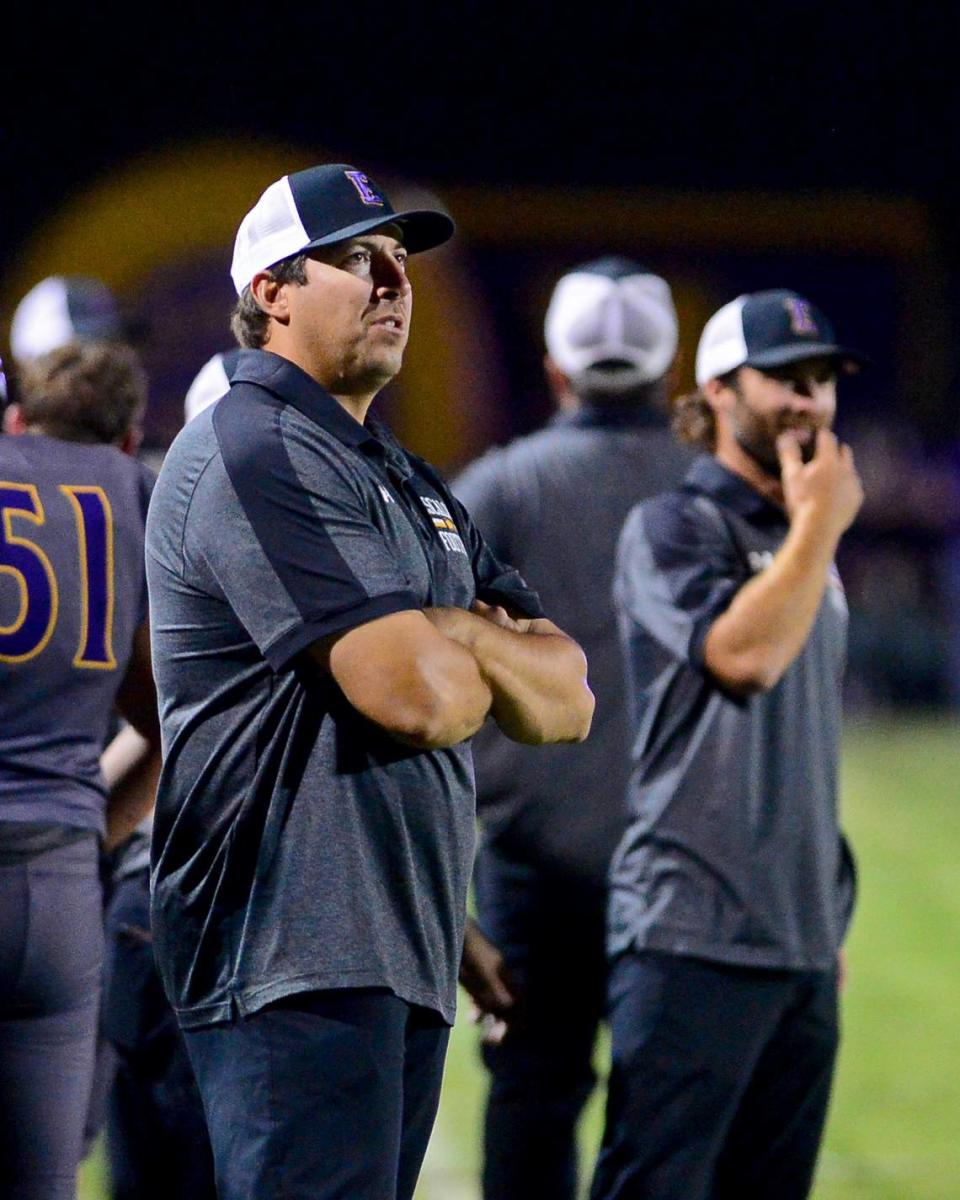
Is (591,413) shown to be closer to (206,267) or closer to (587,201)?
(206,267)

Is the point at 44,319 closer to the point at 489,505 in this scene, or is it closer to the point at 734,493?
the point at 489,505

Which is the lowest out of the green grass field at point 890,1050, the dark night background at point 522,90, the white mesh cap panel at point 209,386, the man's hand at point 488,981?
the green grass field at point 890,1050

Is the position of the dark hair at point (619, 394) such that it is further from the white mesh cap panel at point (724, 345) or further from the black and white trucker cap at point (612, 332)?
the white mesh cap panel at point (724, 345)

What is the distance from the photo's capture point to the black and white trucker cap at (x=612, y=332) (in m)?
4.00

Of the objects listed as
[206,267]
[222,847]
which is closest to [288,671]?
[222,847]

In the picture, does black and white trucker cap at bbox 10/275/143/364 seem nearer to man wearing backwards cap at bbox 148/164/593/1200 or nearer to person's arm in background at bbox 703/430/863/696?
person's arm in background at bbox 703/430/863/696

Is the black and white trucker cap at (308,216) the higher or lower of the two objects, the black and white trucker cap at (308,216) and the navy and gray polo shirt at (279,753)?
the higher

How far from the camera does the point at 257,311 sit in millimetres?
2590

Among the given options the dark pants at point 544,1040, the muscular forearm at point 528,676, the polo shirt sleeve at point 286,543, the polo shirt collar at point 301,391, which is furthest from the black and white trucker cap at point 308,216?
the dark pants at point 544,1040

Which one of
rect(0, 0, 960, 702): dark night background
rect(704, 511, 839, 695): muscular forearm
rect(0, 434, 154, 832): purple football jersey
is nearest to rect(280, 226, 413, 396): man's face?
rect(0, 434, 154, 832): purple football jersey

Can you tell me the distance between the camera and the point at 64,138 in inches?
677

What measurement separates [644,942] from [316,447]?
1307 mm

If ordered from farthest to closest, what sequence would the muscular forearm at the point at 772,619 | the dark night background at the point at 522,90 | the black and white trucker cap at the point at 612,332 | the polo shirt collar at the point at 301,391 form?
the dark night background at the point at 522,90
the black and white trucker cap at the point at 612,332
the muscular forearm at the point at 772,619
the polo shirt collar at the point at 301,391

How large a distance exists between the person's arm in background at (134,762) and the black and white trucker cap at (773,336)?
1273 millimetres
